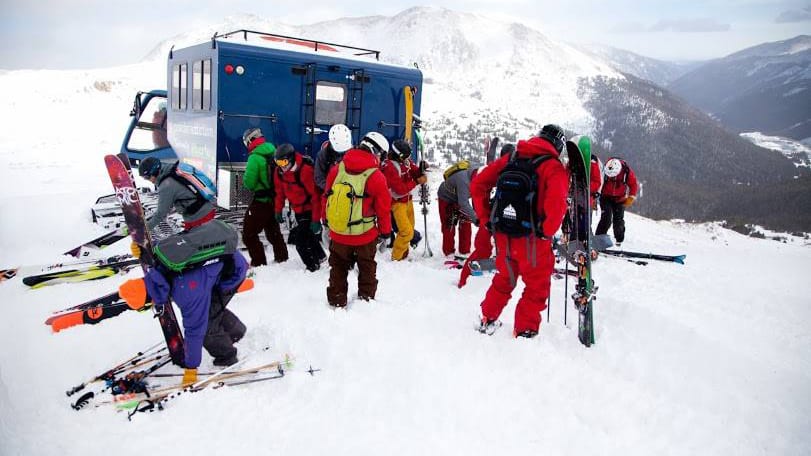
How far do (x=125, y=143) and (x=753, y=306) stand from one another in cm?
1119

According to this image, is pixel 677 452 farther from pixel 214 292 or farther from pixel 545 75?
pixel 545 75

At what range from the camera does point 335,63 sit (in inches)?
311

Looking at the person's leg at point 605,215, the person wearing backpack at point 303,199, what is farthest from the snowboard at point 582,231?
the person's leg at point 605,215

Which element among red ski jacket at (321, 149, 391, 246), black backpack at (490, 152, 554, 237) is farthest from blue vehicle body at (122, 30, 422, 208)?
black backpack at (490, 152, 554, 237)

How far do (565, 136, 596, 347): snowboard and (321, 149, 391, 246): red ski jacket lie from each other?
1879 mm

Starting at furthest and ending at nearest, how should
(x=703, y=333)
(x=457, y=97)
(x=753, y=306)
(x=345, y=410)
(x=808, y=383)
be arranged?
(x=457, y=97) → (x=753, y=306) → (x=703, y=333) → (x=808, y=383) → (x=345, y=410)

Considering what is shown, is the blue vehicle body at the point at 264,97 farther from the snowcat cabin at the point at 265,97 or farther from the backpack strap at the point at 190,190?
the backpack strap at the point at 190,190

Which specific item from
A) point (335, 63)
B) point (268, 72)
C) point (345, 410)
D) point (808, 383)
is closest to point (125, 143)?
point (268, 72)

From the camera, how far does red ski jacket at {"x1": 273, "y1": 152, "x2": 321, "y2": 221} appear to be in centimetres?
601

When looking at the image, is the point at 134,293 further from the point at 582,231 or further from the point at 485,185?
the point at 582,231

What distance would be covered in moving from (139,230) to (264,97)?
4377 millimetres

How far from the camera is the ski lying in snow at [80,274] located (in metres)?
4.87

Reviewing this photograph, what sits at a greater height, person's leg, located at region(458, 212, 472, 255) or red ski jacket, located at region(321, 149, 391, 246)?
red ski jacket, located at region(321, 149, 391, 246)

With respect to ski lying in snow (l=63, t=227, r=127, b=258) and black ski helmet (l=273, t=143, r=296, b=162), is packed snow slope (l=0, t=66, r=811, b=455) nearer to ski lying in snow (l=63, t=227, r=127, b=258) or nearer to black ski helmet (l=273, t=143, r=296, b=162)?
ski lying in snow (l=63, t=227, r=127, b=258)
